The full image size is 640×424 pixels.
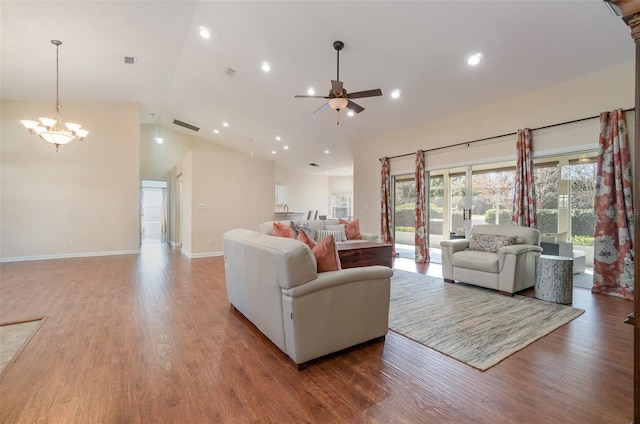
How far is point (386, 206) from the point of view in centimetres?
723

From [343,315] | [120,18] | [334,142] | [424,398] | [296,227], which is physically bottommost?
[424,398]

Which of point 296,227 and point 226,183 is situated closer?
point 296,227

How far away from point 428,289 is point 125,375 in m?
A: 3.62

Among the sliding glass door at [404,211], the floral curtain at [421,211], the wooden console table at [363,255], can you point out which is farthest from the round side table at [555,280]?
the sliding glass door at [404,211]

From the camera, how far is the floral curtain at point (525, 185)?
470 centimetres

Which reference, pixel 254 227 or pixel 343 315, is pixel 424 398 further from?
pixel 254 227

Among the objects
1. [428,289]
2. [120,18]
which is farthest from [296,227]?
[120,18]

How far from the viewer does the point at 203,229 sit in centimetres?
704

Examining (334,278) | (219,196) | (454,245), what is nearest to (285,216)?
(219,196)

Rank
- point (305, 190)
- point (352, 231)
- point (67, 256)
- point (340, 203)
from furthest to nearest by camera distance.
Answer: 1. point (340, 203)
2. point (305, 190)
3. point (67, 256)
4. point (352, 231)

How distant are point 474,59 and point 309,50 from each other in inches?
95.4

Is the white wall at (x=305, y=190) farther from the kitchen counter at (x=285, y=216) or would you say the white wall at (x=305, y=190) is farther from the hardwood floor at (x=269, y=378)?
the hardwood floor at (x=269, y=378)

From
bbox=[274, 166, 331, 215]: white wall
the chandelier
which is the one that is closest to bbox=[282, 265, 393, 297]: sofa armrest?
the chandelier

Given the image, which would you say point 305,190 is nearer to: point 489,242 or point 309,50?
point 309,50
